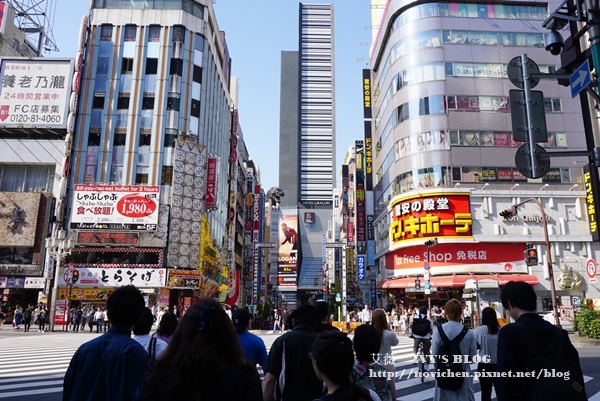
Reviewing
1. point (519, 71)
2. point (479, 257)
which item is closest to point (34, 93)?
point (479, 257)

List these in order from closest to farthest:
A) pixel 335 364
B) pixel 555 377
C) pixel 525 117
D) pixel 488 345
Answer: pixel 335 364 → pixel 555 377 → pixel 525 117 → pixel 488 345

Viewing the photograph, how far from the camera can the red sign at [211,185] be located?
136 feet

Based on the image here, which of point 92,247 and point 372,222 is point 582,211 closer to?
point 372,222

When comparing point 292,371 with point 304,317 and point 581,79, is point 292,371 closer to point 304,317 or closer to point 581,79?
point 304,317

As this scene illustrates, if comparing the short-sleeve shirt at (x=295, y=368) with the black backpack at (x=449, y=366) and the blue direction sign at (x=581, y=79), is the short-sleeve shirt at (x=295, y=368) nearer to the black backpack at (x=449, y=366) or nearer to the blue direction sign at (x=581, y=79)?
the black backpack at (x=449, y=366)

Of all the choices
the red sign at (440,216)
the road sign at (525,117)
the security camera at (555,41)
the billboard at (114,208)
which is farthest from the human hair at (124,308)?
the billboard at (114,208)

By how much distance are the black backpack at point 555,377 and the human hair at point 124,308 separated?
9.37 ft

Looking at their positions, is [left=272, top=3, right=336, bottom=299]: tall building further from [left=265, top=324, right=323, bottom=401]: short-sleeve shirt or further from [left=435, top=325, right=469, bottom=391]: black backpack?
[left=265, top=324, right=323, bottom=401]: short-sleeve shirt

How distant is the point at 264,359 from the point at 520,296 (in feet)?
9.05

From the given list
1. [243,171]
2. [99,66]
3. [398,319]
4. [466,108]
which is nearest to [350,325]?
[398,319]

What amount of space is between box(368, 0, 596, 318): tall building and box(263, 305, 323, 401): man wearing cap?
27.4 m

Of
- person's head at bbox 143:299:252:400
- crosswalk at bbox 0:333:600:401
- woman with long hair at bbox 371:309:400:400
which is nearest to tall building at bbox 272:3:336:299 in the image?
crosswalk at bbox 0:333:600:401

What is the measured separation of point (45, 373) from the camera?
38.8 feet

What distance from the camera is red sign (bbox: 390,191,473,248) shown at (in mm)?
33031
